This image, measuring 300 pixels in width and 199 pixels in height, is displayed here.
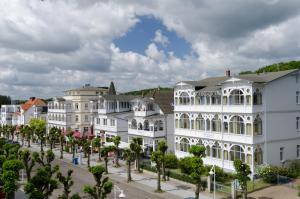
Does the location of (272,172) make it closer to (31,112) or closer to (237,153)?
(237,153)

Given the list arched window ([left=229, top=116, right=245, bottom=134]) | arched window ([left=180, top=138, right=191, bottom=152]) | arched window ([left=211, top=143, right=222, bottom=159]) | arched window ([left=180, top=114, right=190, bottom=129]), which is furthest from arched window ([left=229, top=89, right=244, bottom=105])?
arched window ([left=180, top=138, right=191, bottom=152])

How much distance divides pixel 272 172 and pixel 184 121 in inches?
594

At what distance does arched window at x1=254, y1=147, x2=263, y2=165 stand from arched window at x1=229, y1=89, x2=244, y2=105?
5677 millimetres

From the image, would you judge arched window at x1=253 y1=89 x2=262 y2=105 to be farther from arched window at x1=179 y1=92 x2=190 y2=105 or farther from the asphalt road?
the asphalt road

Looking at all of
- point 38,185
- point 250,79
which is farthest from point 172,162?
point 38,185

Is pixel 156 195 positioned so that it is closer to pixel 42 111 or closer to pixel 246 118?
pixel 246 118

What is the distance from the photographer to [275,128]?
43.8 metres

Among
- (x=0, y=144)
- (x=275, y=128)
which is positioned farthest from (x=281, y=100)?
(x=0, y=144)

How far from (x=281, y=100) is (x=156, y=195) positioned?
18974 mm

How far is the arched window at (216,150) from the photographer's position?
46.0 m

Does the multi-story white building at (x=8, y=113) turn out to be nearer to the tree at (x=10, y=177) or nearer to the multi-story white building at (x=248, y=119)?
the multi-story white building at (x=248, y=119)

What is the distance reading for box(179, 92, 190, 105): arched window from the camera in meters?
51.3

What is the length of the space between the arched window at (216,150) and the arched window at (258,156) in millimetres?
5063

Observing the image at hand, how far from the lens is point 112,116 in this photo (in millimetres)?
66875
